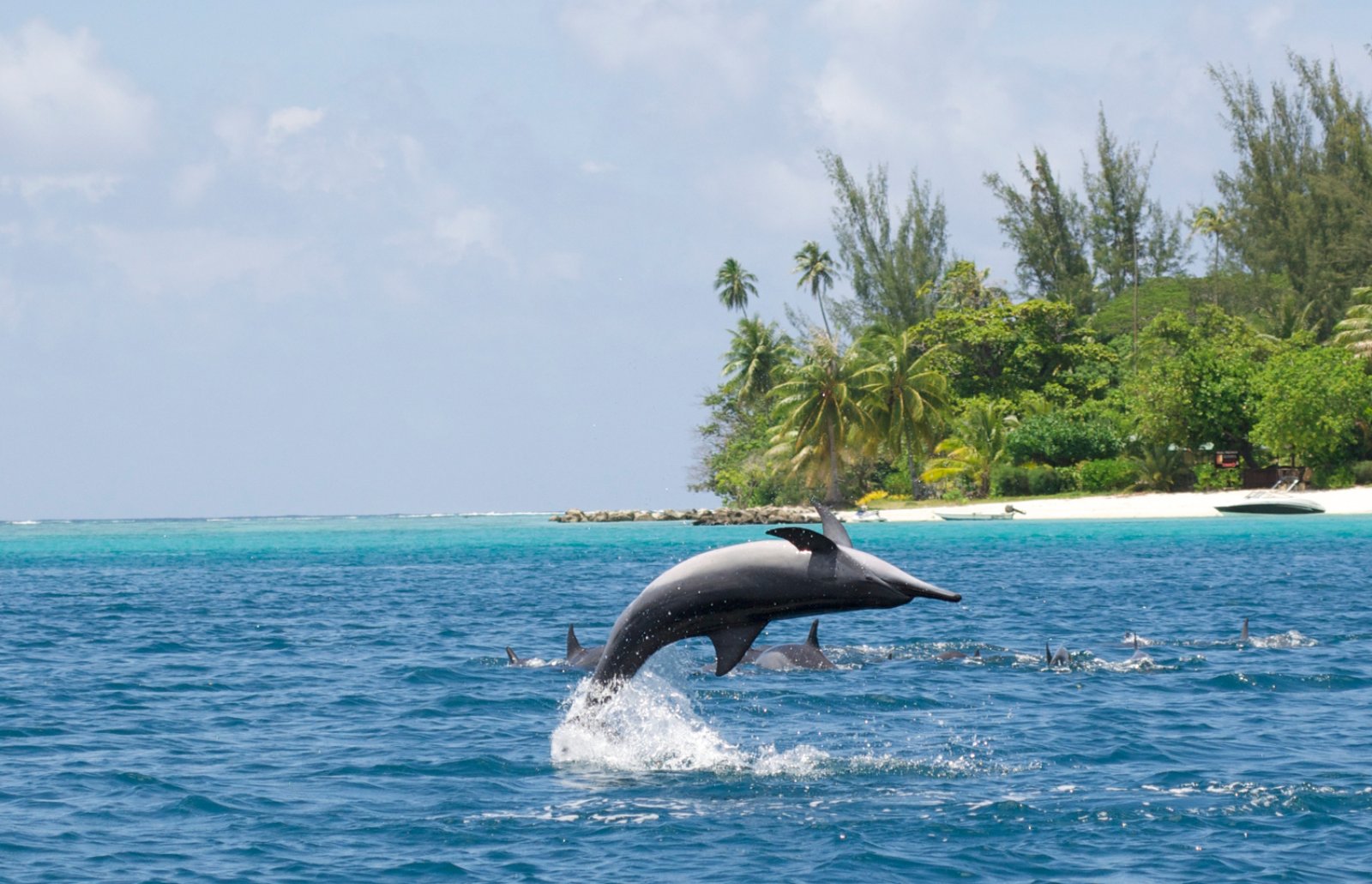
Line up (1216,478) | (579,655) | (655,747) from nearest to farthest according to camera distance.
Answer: (655,747)
(579,655)
(1216,478)

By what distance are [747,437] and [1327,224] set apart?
124 ft

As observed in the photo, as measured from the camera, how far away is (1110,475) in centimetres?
6906

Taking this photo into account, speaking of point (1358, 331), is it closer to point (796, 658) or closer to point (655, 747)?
point (796, 658)

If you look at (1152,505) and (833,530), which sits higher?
(833,530)

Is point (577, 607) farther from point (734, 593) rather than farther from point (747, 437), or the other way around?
point (747, 437)

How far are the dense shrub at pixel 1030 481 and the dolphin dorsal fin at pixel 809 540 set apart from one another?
208 ft

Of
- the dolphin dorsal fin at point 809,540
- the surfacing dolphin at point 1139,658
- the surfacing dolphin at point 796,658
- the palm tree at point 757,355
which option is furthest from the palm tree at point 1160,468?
the dolphin dorsal fin at point 809,540

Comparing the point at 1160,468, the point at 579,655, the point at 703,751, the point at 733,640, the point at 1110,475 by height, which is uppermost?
the point at 1160,468

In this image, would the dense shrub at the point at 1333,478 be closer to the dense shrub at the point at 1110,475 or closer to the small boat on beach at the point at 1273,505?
the small boat on beach at the point at 1273,505

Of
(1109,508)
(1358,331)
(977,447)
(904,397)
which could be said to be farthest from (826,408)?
(1358,331)

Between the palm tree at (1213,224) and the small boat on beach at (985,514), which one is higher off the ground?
the palm tree at (1213,224)

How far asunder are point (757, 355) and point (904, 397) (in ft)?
56.6

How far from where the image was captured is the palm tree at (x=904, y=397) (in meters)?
75.0

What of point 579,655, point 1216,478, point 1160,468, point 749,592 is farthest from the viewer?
point 1160,468
